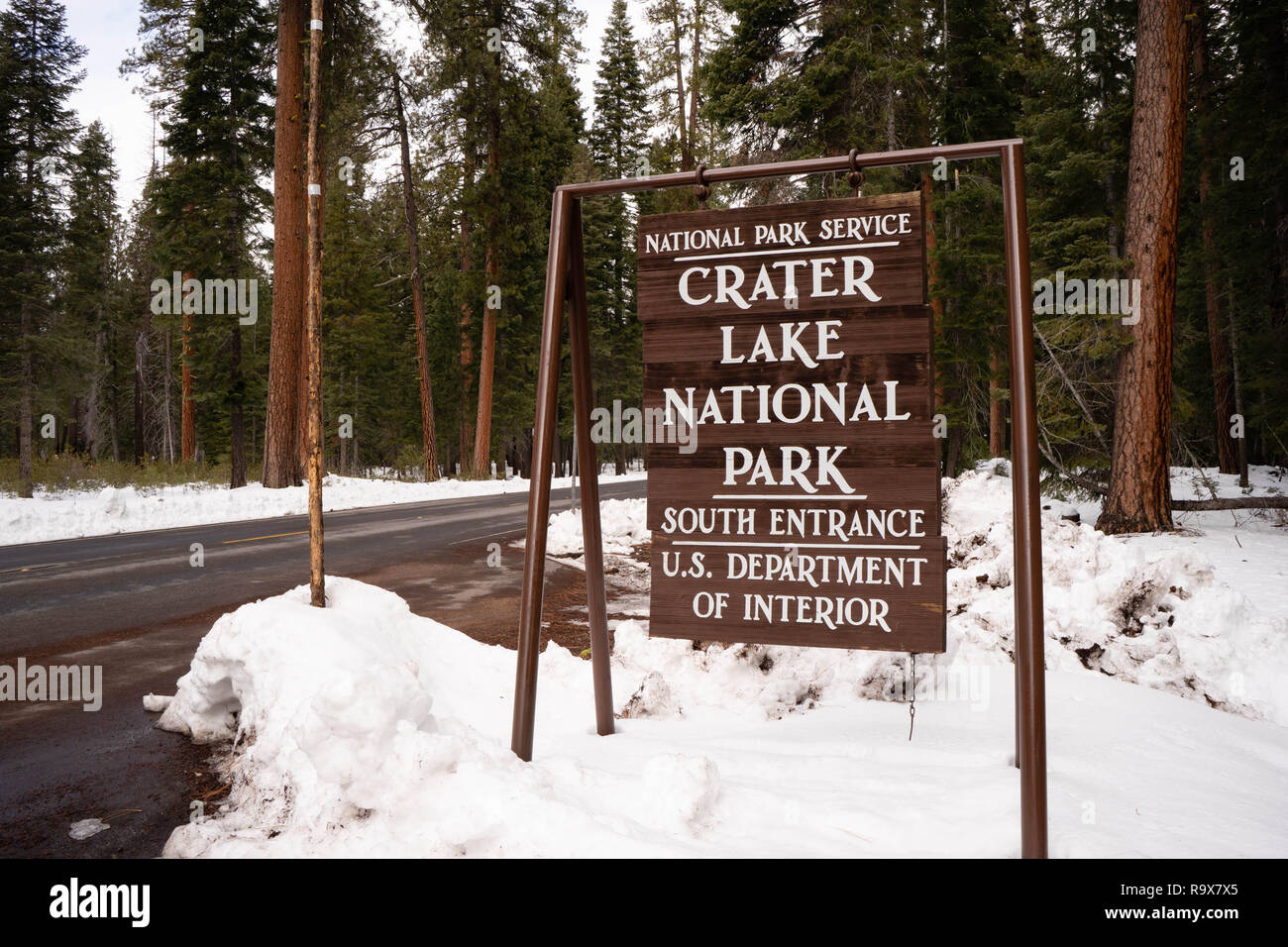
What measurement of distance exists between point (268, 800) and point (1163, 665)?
517 cm

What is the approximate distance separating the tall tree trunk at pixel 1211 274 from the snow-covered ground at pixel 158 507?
71.7 ft

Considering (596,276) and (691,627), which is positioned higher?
(596,276)

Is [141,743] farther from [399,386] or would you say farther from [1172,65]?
[399,386]

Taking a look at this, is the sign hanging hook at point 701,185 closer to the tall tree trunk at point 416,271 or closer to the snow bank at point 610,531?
the snow bank at point 610,531

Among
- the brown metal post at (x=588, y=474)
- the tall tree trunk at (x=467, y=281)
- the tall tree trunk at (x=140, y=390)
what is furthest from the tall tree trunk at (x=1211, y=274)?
→ the tall tree trunk at (x=140, y=390)

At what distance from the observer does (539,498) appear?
339 cm

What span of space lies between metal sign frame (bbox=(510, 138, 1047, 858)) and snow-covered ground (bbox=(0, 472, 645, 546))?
1255 centimetres

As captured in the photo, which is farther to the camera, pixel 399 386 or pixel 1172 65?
pixel 399 386

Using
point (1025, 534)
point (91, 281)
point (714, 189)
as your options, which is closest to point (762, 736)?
point (1025, 534)

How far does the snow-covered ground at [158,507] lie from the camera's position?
42.6ft

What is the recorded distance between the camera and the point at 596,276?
38.1 meters
